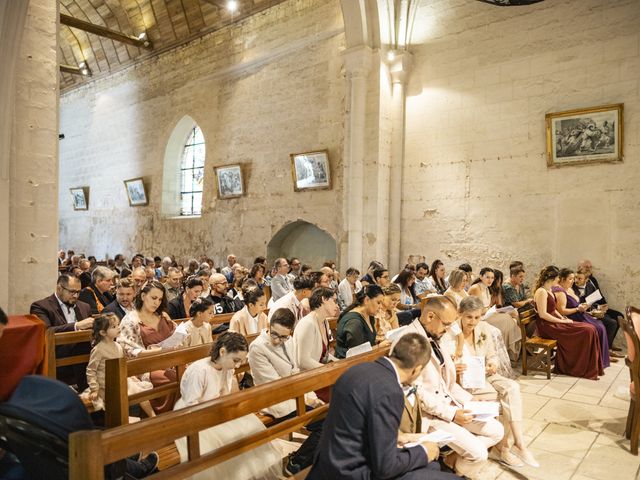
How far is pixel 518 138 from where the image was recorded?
8992 mm

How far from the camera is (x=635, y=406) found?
154 inches

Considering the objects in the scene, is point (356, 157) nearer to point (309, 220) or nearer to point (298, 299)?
point (309, 220)

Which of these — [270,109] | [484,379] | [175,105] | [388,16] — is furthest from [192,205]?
[484,379]

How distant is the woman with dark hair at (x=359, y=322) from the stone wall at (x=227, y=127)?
20.2 feet

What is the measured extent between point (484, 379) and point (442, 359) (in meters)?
0.50

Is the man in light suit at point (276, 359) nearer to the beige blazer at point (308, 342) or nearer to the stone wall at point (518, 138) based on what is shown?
the beige blazer at point (308, 342)

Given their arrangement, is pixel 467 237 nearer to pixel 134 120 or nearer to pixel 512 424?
pixel 512 424

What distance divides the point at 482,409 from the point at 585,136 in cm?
676

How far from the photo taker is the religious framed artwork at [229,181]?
12867 mm

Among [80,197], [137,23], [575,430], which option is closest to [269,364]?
[575,430]

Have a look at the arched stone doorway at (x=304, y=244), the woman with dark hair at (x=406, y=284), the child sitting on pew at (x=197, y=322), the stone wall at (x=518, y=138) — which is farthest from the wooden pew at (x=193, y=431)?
the arched stone doorway at (x=304, y=244)

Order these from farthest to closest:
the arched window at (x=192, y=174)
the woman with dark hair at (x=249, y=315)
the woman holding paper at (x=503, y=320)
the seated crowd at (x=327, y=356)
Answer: the arched window at (x=192, y=174)
the woman holding paper at (x=503, y=320)
the woman with dark hair at (x=249, y=315)
the seated crowd at (x=327, y=356)

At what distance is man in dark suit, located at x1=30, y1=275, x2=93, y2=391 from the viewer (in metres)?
4.00

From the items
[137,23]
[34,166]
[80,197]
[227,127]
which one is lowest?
[34,166]
